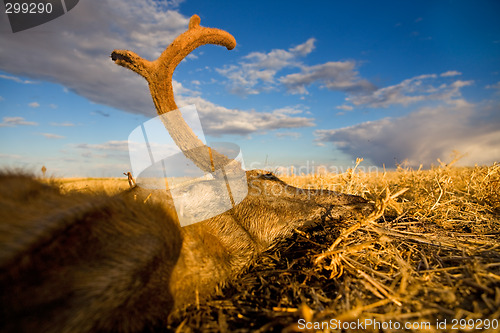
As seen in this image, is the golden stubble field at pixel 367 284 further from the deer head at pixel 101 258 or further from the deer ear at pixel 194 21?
the deer ear at pixel 194 21

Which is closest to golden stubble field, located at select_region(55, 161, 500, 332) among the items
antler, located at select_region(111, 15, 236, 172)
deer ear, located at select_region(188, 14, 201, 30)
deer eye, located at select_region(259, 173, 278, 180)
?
deer eye, located at select_region(259, 173, 278, 180)

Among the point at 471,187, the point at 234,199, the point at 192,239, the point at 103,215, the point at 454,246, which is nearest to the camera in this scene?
the point at 103,215

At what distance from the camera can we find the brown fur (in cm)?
103

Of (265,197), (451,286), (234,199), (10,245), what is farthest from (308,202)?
(10,245)

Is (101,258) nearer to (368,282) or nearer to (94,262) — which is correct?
(94,262)

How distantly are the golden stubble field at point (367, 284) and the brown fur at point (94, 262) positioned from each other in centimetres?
25

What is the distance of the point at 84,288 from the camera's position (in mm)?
1138

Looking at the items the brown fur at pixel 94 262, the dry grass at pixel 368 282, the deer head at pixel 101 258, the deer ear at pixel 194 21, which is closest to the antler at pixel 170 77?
the deer ear at pixel 194 21

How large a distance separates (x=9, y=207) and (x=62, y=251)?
1.05ft

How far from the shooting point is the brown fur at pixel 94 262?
3.38 ft

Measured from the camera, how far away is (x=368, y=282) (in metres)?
1.74

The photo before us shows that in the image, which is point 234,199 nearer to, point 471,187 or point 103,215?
point 103,215

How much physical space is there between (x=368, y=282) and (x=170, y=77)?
101 inches

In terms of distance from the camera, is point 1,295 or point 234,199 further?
point 234,199
